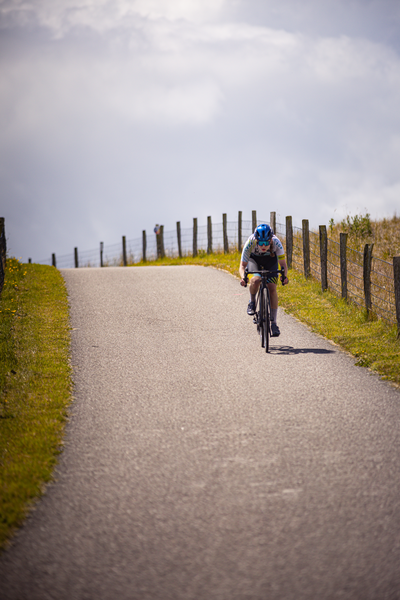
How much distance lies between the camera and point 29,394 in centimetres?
682

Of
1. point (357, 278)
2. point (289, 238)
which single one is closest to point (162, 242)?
point (289, 238)

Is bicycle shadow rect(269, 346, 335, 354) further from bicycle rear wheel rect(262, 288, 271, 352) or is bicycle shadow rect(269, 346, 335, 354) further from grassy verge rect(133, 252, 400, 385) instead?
grassy verge rect(133, 252, 400, 385)

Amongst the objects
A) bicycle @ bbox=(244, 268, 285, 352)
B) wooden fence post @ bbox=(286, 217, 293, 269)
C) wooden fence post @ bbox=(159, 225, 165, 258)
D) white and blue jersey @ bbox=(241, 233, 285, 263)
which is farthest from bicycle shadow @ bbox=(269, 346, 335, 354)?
wooden fence post @ bbox=(159, 225, 165, 258)

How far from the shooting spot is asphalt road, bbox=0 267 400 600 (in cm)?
318

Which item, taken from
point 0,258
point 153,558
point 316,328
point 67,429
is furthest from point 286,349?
point 0,258

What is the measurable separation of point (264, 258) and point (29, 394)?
4538 mm

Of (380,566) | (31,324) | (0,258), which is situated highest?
(0,258)

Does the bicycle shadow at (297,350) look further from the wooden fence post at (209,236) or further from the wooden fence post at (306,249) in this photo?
the wooden fence post at (209,236)

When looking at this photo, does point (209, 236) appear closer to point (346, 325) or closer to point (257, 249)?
point (346, 325)

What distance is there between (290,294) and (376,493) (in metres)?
10.3

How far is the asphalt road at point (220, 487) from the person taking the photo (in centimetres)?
318

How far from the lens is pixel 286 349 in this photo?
9.07 metres

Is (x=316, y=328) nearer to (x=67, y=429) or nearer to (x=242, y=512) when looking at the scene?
(x=67, y=429)

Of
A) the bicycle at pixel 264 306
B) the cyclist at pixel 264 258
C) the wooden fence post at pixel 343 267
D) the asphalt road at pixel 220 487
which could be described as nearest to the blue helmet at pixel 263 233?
the cyclist at pixel 264 258
